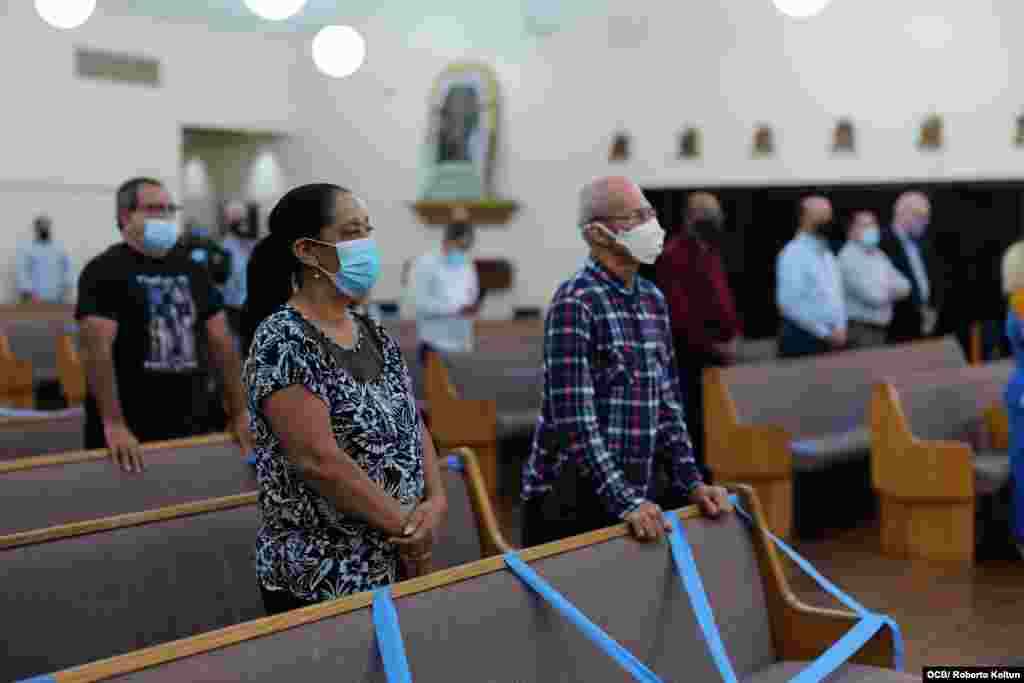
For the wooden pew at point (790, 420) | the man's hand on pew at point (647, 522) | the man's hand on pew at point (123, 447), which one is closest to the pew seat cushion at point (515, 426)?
the wooden pew at point (790, 420)

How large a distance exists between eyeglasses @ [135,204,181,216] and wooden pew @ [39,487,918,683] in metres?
1.94

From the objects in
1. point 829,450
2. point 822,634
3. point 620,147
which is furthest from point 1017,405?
point 620,147

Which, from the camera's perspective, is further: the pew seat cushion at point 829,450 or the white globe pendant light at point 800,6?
the white globe pendant light at point 800,6

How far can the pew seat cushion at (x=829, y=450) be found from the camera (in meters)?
6.61

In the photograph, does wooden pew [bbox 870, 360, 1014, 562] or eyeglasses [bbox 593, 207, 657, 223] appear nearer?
eyeglasses [bbox 593, 207, 657, 223]

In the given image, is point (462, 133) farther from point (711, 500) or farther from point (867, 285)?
point (711, 500)

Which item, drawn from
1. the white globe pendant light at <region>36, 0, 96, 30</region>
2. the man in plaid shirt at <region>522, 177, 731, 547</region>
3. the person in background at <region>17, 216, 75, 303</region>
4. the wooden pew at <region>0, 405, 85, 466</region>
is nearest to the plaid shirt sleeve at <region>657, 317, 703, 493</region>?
the man in plaid shirt at <region>522, 177, 731, 547</region>

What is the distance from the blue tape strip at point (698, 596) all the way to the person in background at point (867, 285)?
212 inches

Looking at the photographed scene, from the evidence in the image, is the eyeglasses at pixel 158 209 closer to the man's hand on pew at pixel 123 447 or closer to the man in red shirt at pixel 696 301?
the man's hand on pew at pixel 123 447

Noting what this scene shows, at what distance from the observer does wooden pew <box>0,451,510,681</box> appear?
269 centimetres

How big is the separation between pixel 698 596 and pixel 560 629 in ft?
1.26

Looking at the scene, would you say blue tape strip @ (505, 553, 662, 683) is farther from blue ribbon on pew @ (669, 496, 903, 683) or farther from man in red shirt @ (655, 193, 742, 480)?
man in red shirt @ (655, 193, 742, 480)

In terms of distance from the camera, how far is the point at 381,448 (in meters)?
2.46

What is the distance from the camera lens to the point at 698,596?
112 inches
